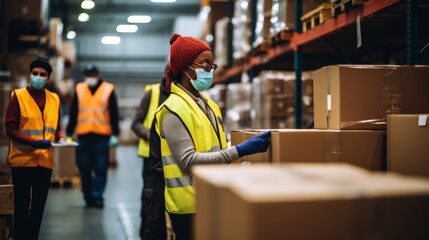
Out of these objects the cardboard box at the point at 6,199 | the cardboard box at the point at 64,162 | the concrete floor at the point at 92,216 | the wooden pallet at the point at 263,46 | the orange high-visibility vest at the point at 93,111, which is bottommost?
the concrete floor at the point at 92,216

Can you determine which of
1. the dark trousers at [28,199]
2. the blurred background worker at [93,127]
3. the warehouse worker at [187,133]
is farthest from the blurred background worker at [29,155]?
the blurred background worker at [93,127]

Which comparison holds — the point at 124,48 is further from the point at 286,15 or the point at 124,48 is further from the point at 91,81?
the point at 286,15

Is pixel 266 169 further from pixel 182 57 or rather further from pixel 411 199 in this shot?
pixel 182 57

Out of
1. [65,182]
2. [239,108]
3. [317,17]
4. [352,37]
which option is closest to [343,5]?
[317,17]

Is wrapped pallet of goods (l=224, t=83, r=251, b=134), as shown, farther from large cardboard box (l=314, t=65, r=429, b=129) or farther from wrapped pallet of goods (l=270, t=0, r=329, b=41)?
large cardboard box (l=314, t=65, r=429, b=129)

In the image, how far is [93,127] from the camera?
6.75m

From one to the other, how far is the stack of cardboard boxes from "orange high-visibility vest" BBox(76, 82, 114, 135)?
3.97 metres

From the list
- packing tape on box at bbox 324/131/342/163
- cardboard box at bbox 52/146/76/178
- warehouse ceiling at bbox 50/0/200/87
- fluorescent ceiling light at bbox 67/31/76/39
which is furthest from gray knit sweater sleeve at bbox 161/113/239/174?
fluorescent ceiling light at bbox 67/31/76/39

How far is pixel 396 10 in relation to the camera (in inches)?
169

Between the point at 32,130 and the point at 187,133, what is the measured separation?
2.23 m

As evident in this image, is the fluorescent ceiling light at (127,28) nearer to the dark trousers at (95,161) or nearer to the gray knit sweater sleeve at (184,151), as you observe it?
the dark trousers at (95,161)

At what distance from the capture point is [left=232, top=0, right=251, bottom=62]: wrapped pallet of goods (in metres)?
→ 7.76

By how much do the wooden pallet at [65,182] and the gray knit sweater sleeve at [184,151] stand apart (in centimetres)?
700

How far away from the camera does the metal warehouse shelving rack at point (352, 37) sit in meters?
3.78
